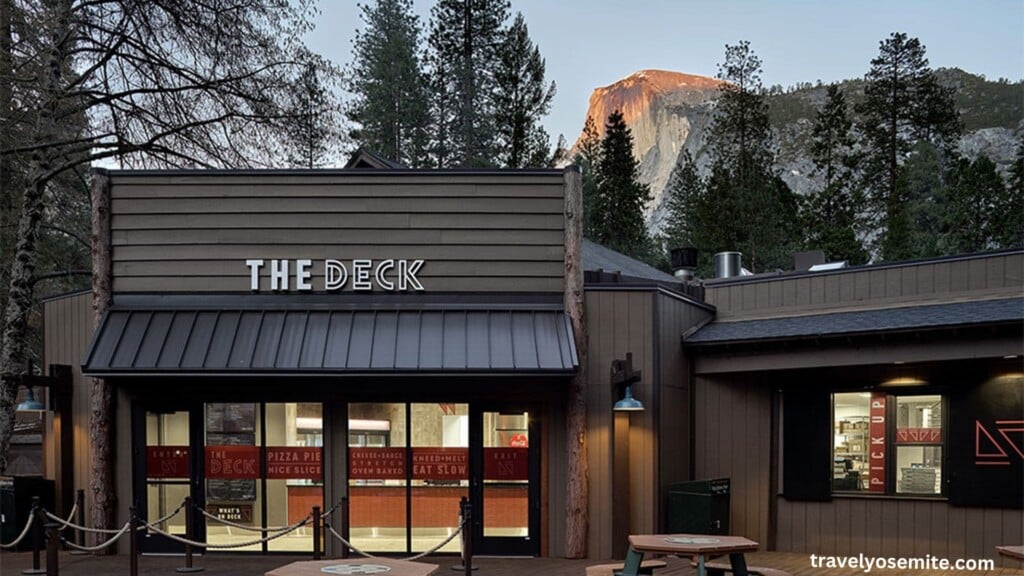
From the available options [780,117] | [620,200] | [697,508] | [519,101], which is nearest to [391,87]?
[519,101]

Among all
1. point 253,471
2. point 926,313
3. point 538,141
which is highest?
point 538,141

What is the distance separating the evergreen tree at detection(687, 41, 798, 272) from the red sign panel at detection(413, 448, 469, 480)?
22.5 metres

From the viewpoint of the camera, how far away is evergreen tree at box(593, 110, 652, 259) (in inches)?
1417

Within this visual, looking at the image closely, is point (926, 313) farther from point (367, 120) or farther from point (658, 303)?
point (367, 120)

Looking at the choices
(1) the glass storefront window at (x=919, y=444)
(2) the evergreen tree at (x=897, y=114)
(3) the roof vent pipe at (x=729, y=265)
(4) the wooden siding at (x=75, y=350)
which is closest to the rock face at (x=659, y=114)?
(2) the evergreen tree at (x=897, y=114)

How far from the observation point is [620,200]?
3644 centimetres

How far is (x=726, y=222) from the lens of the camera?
32.0m

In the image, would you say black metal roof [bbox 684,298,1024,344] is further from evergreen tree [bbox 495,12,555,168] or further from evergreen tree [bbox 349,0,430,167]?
evergreen tree [bbox 349,0,430,167]

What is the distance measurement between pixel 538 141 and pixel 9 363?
22132mm

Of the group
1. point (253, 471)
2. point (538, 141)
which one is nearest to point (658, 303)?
point (253, 471)

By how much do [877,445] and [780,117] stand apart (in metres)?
77.2

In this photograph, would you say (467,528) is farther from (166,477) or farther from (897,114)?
(897,114)

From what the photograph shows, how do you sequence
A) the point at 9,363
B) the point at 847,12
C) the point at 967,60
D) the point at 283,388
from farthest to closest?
the point at 967,60
the point at 847,12
the point at 9,363
the point at 283,388

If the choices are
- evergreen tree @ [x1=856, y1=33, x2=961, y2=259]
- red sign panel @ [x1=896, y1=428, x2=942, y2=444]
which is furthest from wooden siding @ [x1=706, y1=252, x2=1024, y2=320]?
evergreen tree @ [x1=856, y1=33, x2=961, y2=259]
